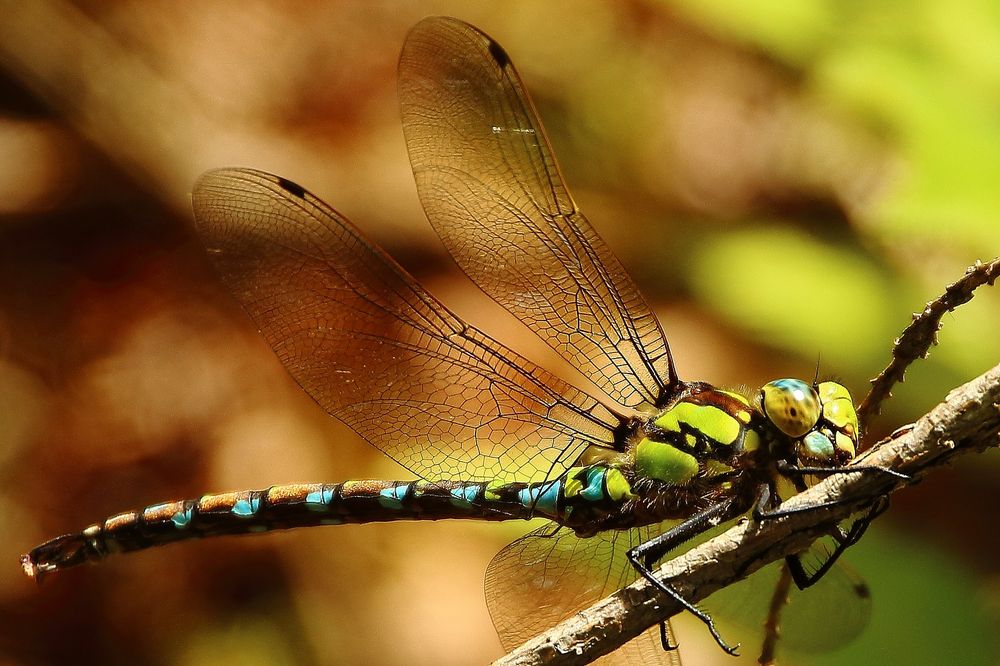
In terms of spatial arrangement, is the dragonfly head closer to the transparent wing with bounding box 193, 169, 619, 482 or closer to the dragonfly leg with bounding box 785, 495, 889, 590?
the dragonfly leg with bounding box 785, 495, 889, 590

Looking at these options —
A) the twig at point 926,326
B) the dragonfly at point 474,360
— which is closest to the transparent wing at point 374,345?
the dragonfly at point 474,360

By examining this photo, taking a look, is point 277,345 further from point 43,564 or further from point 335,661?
point 335,661

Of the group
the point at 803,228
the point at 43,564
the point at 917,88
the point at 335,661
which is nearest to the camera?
the point at 43,564

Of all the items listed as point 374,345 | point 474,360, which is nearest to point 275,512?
point 374,345

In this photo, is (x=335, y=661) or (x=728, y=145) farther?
(x=728, y=145)

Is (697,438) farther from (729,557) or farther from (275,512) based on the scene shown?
(275,512)

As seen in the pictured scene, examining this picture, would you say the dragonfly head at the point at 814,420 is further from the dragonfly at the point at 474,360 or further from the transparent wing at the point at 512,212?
the transparent wing at the point at 512,212

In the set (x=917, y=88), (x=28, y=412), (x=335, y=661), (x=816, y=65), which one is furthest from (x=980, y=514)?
(x=28, y=412)

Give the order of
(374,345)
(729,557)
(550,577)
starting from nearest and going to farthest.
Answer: (729,557), (550,577), (374,345)
